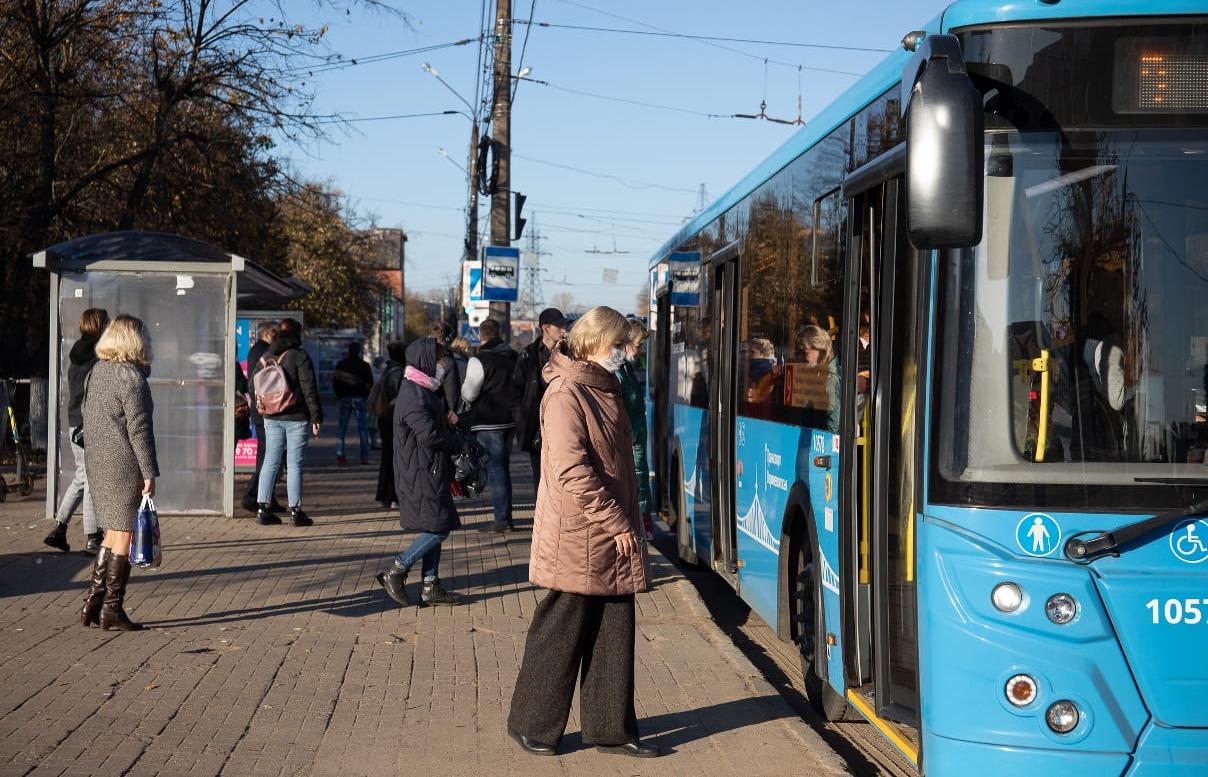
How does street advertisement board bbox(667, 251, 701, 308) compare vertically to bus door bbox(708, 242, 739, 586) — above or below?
above

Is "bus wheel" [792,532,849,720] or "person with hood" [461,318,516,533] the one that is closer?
"bus wheel" [792,532,849,720]

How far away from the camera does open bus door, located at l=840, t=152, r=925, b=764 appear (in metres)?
5.31

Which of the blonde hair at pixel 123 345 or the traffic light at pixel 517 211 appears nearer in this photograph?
the blonde hair at pixel 123 345

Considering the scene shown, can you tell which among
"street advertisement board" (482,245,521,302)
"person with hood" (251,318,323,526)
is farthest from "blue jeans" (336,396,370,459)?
"person with hood" (251,318,323,526)

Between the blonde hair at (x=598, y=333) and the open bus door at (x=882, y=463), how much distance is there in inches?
41.6

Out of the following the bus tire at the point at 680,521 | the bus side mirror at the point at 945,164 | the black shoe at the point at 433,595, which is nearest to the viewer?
the bus side mirror at the point at 945,164

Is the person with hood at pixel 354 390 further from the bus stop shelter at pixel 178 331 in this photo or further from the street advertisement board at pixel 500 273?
the bus stop shelter at pixel 178 331

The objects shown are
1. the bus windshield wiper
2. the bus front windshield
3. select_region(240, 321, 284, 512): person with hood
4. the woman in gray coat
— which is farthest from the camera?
select_region(240, 321, 284, 512): person with hood

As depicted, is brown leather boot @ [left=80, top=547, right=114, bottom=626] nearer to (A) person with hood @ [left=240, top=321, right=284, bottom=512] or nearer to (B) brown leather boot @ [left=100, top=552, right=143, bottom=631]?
(B) brown leather boot @ [left=100, top=552, right=143, bottom=631]

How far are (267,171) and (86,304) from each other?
33.0ft

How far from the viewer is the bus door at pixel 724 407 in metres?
9.41

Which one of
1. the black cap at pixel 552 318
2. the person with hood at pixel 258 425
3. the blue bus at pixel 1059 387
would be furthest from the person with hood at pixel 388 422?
the blue bus at pixel 1059 387

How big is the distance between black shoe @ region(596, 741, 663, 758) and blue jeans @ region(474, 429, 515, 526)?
7.40 metres

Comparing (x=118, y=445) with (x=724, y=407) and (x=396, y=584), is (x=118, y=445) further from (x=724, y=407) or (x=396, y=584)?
(x=724, y=407)
